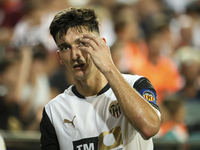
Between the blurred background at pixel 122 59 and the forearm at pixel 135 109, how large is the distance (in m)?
2.04

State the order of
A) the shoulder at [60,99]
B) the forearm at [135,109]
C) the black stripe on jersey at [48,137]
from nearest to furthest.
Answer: the forearm at [135,109] < the black stripe on jersey at [48,137] < the shoulder at [60,99]

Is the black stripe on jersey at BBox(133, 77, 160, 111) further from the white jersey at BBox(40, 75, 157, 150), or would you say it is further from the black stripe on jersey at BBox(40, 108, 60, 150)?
the black stripe on jersey at BBox(40, 108, 60, 150)

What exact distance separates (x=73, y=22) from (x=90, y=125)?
73cm

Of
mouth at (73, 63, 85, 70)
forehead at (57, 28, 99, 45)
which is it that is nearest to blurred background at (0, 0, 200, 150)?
mouth at (73, 63, 85, 70)

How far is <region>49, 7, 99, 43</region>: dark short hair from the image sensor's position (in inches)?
77.3

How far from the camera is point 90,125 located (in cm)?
196

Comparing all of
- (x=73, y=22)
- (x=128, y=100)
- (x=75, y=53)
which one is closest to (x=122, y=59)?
(x=73, y=22)

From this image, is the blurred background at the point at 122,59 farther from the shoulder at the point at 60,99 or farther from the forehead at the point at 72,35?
the forehead at the point at 72,35

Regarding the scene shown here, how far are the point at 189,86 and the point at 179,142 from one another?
131 centimetres

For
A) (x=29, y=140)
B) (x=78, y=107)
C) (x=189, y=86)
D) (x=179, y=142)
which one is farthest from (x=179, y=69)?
(x=78, y=107)

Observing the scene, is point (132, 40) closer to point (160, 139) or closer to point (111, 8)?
point (111, 8)

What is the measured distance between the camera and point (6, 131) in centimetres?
400

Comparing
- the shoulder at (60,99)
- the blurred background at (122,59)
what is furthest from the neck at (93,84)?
the blurred background at (122,59)

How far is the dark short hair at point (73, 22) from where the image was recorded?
1.96 m
